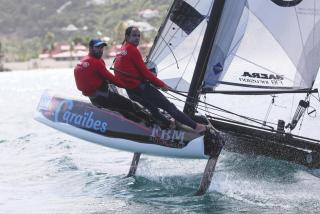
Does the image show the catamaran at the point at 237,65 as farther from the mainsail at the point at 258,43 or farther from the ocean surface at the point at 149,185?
the ocean surface at the point at 149,185

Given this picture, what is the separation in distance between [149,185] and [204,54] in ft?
6.21

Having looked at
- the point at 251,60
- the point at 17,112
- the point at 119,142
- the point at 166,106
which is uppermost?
the point at 251,60

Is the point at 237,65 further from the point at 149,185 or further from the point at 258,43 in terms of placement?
the point at 149,185

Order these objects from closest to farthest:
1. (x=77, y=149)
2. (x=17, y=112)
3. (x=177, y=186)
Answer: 1. (x=177, y=186)
2. (x=77, y=149)
3. (x=17, y=112)

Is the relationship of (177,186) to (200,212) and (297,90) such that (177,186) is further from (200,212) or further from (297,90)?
(297,90)

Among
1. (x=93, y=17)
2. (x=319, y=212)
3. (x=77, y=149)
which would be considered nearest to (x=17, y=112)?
(x=77, y=149)

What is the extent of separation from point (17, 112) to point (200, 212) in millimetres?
16578

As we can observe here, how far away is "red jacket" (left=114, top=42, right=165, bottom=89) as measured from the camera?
26.4 ft

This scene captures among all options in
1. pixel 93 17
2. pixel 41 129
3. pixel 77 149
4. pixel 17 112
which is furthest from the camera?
pixel 93 17

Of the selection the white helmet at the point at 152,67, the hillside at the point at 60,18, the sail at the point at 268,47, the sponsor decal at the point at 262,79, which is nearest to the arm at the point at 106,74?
the white helmet at the point at 152,67

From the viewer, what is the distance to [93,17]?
16888cm

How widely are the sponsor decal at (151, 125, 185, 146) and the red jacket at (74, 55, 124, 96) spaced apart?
70 centimetres

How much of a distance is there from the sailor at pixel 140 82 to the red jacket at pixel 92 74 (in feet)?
0.51

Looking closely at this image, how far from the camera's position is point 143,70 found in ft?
26.4
